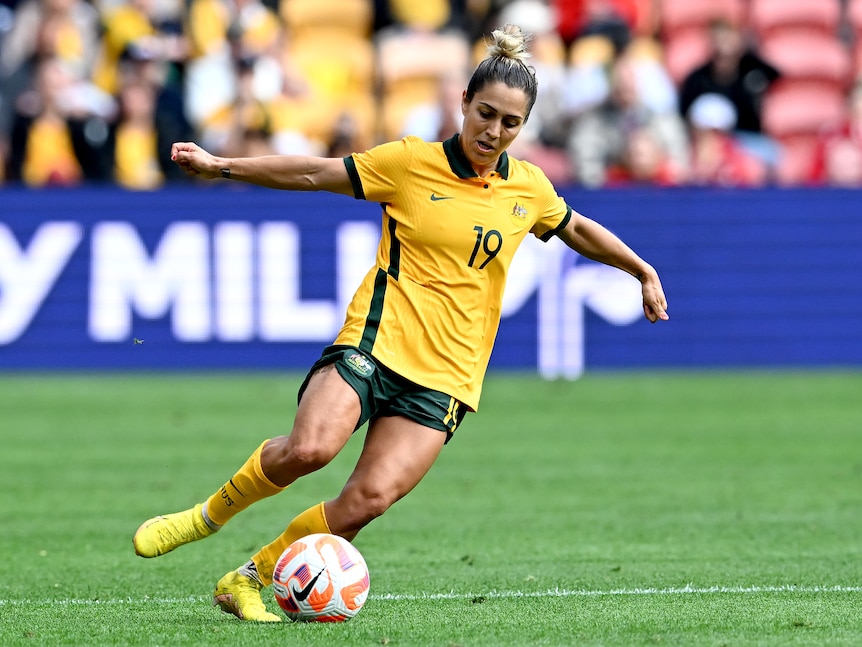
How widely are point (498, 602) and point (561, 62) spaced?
12976 millimetres

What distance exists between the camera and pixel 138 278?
15922mm

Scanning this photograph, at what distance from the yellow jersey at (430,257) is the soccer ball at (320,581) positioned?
0.77 m

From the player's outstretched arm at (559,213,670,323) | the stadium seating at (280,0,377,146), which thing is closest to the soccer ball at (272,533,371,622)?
the player's outstretched arm at (559,213,670,323)

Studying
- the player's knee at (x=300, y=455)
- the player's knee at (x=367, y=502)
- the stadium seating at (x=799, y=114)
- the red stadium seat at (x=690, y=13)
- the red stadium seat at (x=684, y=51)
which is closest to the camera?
the player's knee at (x=300, y=455)

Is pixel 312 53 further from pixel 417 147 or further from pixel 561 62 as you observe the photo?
pixel 417 147

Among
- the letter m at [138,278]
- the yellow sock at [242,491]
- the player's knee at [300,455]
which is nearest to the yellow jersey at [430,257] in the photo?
the player's knee at [300,455]

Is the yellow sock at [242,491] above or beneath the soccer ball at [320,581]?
above

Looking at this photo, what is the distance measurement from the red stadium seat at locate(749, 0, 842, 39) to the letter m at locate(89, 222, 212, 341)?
8.12 m

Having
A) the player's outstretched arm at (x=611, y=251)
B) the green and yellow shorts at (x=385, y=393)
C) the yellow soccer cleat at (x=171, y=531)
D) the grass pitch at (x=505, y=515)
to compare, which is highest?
the player's outstretched arm at (x=611, y=251)

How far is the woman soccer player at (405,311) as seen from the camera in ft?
20.9

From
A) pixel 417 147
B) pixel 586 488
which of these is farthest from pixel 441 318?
pixel 586 488

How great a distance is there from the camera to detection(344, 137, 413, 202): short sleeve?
21.4 ft

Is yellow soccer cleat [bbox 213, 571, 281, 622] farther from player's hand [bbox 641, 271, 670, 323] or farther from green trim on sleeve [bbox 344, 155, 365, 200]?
player's hand [bbox 641, 271, 670, 323]

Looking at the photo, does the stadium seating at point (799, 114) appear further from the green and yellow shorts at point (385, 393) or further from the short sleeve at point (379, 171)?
the green and yellow shorts at point (385, 393)
